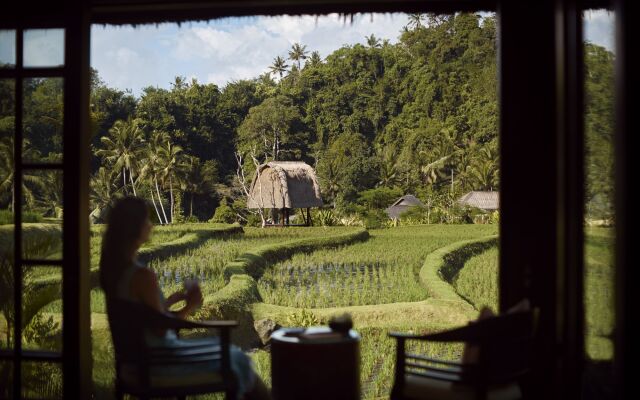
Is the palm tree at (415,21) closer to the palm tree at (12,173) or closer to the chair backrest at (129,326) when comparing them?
the palm tree at (12,173)

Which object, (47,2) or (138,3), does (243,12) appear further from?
(47,2)

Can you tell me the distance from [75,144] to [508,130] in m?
1.47

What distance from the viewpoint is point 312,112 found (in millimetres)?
27625

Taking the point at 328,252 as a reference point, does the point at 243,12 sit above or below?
above

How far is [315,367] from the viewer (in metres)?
2.47

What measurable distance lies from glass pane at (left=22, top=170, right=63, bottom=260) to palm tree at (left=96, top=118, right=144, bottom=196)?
22639 mm

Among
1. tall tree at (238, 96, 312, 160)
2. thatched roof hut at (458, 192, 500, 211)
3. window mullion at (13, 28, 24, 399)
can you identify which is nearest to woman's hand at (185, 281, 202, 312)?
window mullion at (13, 28, 24, 399)

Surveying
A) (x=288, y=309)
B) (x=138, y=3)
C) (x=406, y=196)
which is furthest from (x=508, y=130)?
(x=406, y=196)

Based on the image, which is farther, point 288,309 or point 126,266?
point 288,309

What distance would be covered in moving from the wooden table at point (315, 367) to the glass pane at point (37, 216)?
2.89ft

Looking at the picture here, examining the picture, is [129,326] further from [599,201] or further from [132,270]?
[599,201]

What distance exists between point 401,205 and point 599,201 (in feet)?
73.3

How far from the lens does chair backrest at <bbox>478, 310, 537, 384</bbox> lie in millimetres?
2250

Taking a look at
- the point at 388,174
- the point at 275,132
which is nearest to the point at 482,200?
the point at 388,174
